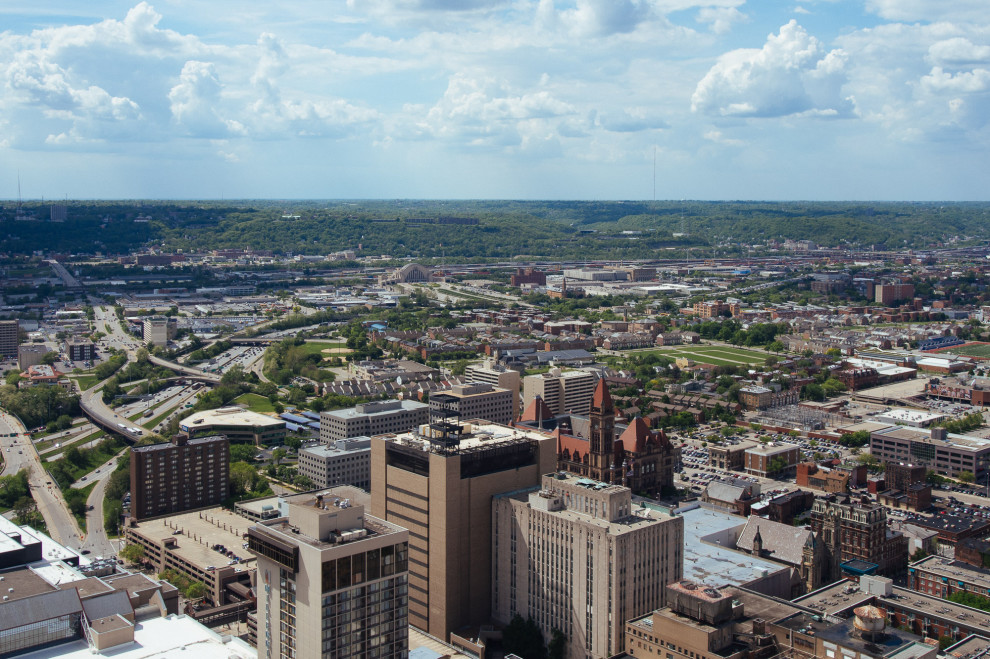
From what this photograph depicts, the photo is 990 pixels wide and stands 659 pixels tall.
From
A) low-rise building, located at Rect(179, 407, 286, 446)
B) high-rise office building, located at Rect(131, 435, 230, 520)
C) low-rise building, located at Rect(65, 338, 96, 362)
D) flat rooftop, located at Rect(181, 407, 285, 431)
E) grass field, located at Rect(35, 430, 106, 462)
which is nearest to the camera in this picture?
high-rise office building, located at Rect(131, 435, 230, 520)

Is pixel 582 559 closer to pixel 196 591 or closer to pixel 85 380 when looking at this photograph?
pixel 196 591

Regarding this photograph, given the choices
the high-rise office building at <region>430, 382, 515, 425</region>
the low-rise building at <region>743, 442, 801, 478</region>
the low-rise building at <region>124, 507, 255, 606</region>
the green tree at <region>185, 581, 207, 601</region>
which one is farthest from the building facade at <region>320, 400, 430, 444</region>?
the green tree at <region>185, 581, 207, 601</region>

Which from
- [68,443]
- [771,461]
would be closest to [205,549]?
[68,443]

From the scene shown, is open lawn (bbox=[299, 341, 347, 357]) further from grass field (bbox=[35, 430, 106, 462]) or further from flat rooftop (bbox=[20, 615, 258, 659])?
flat rooftop (bbox=[20, 615, 258, 659])

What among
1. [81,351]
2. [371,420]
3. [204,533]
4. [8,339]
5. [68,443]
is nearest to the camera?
[204,533]

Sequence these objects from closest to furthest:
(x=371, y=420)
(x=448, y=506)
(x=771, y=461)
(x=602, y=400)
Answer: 1. (x=448, y=506)
2. (x=602, y=400)
3. (x=771, y=461)
4. (x=371, y=420)

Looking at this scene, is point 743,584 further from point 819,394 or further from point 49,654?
point 819,394
